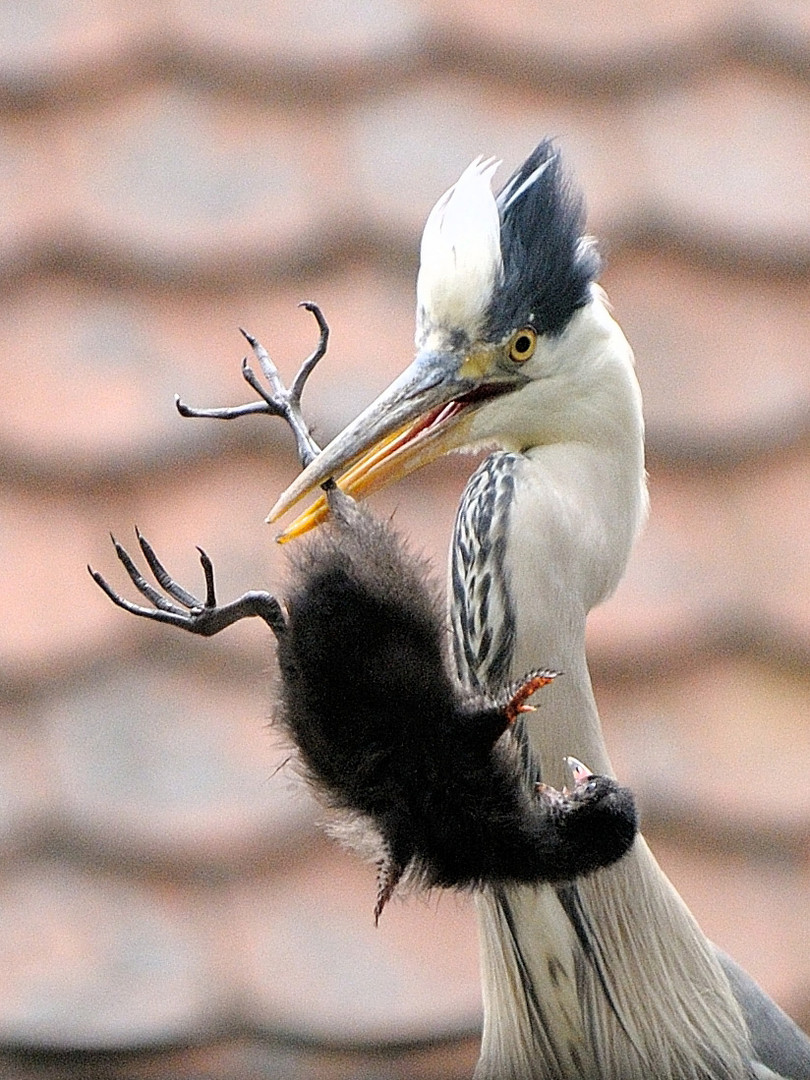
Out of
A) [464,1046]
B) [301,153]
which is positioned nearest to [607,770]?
[464,1046]

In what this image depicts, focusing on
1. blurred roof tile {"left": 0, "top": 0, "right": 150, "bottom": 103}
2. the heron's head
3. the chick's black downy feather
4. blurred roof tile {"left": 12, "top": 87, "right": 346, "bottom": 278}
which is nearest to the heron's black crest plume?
the heron's head

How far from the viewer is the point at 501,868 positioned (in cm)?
70

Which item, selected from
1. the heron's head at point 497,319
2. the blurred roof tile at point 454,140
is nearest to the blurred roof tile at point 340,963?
the heron's head at point 497,319

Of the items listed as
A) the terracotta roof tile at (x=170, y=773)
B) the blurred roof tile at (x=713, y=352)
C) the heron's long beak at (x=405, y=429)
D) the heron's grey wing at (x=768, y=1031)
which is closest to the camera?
the heron's long beak at (x=405, y=429)

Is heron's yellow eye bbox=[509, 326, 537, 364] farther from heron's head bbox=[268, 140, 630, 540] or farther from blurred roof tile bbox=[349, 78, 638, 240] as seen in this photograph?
blurred roof tile bbox=[349, 78, 638, 240]

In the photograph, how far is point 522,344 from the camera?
93 cm

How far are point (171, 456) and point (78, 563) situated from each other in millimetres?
91

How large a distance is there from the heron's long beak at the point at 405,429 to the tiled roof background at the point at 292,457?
28 centimetres

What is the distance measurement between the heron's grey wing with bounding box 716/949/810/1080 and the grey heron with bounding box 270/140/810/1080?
55mm

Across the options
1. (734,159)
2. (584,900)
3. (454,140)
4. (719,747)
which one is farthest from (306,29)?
(584,900)

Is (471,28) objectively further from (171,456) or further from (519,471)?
(519,471)

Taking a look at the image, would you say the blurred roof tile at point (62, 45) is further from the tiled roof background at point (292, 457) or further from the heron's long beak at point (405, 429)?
the heron's long beak at point (405, 429)

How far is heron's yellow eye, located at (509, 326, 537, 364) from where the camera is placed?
930mm

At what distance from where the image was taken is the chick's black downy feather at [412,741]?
0.69m
